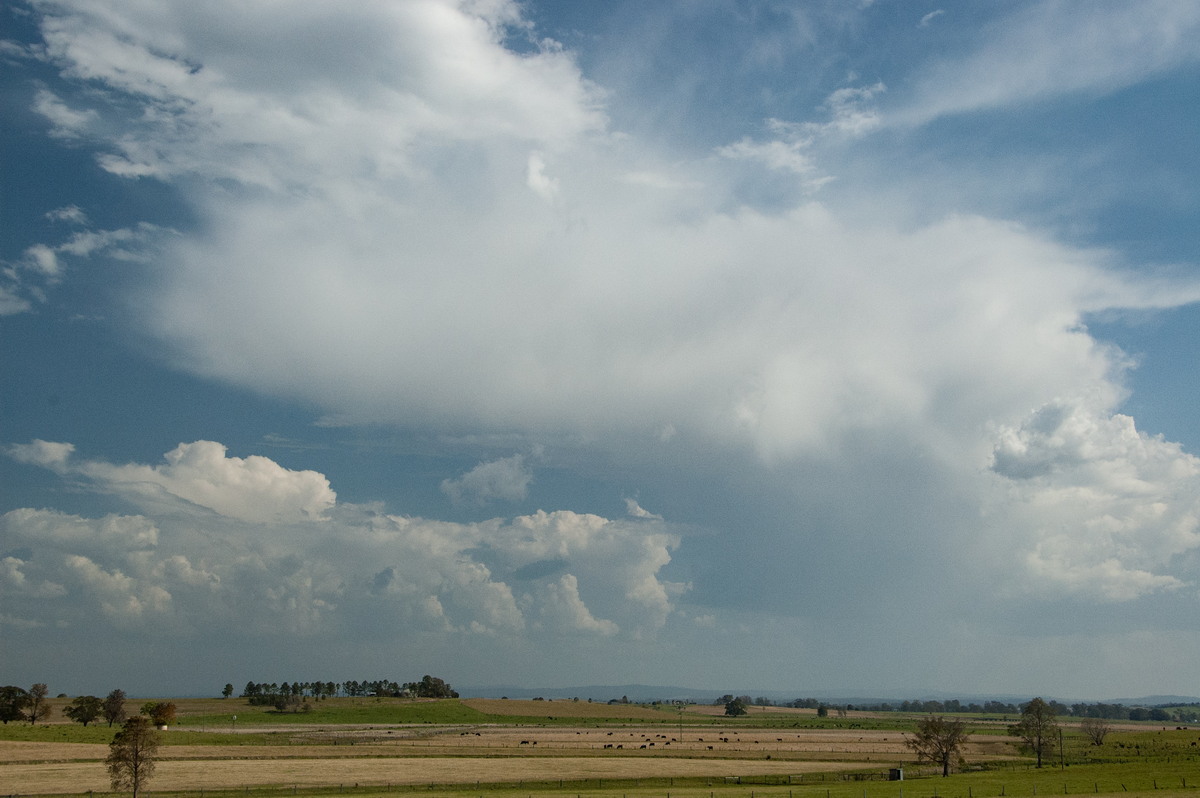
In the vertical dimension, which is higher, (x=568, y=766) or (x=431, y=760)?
(x=568, y=766)

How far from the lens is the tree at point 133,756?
86.6 metres

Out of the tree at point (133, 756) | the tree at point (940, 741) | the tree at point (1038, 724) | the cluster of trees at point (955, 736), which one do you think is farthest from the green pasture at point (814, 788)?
the tree at point (1038, 724)

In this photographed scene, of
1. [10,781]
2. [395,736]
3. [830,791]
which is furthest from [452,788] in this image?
[395,736]

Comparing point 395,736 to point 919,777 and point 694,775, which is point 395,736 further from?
point 919,777

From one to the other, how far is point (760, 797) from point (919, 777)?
44463mm

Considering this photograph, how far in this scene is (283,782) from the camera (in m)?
99.9

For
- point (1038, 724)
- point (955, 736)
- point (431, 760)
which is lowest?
point (431, 760)

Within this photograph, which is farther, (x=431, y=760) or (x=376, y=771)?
(x=431, y=760)

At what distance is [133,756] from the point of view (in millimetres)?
86750

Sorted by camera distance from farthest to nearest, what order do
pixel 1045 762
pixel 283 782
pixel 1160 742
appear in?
pixel 1160 742, pixel 1045 762, pixel 283 782

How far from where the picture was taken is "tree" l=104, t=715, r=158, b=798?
86562 millimetres

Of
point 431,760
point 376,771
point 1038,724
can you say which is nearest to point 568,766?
point 431,760

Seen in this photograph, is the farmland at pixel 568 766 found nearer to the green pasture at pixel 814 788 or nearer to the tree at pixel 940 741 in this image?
the green pasture at pixel 814 788

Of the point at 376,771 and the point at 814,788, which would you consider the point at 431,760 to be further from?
the point at 814,788
